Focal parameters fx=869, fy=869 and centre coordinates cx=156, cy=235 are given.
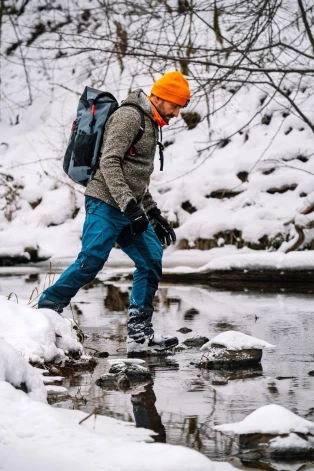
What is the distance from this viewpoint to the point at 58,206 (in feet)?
60.6

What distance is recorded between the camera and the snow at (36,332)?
16.9 feet

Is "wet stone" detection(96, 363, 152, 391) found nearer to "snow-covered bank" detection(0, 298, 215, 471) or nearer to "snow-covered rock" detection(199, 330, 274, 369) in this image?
"snow-covered rock" detection(199, 330, 274, 369)

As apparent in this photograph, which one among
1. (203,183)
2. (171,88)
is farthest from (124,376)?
(203,183)

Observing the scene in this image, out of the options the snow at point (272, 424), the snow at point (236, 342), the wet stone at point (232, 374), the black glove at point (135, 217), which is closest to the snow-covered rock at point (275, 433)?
the snow at point (272, 424)

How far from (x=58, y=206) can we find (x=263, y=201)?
4.94 metres

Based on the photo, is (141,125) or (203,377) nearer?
(203,377)

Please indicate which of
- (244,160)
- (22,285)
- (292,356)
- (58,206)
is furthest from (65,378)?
(58,206)

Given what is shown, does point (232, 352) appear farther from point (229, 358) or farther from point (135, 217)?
point (135, 217)

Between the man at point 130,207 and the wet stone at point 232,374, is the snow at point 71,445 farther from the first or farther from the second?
the man at point 130,207

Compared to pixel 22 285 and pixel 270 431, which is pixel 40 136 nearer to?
pixel 22 285

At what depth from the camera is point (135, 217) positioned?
5691mm

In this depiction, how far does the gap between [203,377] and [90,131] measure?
1876 millimetres

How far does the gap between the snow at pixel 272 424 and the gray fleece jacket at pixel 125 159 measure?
7.43 feet

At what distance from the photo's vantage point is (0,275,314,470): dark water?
4.04 metres
